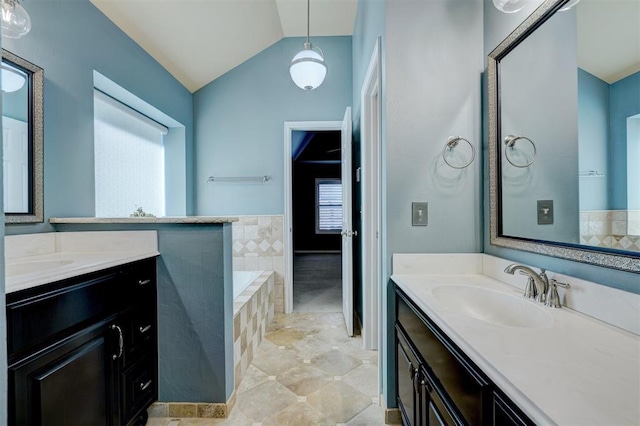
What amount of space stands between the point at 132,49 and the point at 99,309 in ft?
6.49

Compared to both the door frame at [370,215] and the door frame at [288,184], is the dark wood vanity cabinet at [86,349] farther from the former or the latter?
the door frame at [288,184]

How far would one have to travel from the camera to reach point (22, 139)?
146 cm

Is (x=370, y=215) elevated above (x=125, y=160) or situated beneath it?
situated beneath

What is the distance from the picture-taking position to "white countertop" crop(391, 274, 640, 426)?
20.4 inches

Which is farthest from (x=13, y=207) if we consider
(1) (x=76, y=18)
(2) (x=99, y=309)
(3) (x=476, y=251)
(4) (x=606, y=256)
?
(4) (x=606, y=256)

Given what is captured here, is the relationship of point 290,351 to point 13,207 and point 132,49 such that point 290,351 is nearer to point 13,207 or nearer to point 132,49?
point 13,207

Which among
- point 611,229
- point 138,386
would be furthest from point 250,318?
point 611,229

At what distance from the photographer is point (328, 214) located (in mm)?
7781

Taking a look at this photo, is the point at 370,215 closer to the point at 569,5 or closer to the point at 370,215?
the point at 370,215

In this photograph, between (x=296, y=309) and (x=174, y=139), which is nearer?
(x=174, y=139)

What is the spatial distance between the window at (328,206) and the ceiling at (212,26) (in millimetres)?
4707

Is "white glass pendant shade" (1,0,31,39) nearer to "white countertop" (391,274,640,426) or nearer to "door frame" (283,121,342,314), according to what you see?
"white countertop" (391,274,640,426)

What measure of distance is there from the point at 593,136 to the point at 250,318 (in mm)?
2148

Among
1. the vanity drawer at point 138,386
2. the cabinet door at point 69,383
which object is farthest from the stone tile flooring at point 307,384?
the cabinet door at point 69,383
